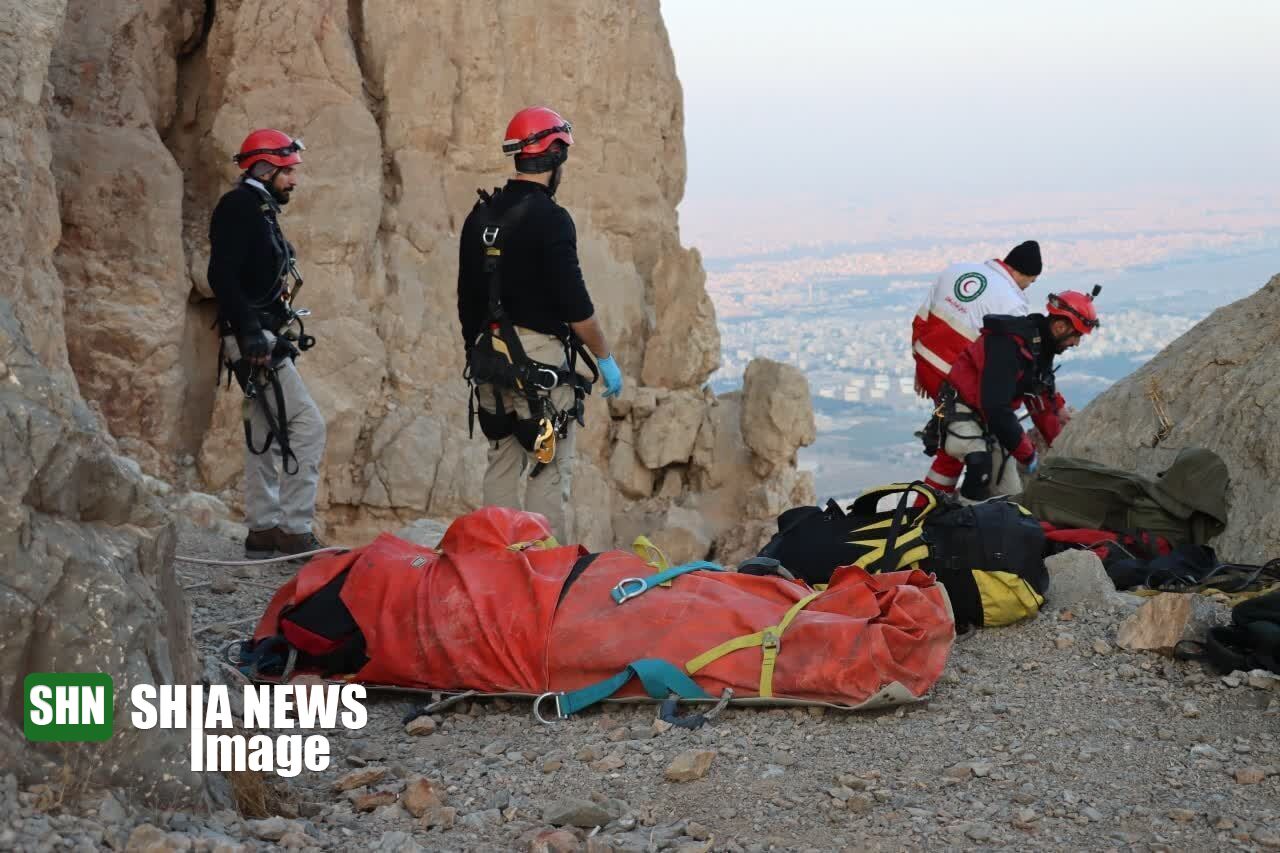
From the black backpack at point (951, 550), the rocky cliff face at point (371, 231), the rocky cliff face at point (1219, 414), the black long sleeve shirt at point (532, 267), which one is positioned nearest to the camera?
the black backpack at point (951, 550)

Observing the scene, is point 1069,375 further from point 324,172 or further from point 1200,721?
point 1200,721

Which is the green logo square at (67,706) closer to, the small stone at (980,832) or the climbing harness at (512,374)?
the small stone at (980,832)

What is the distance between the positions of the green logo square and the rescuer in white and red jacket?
6.07 metres

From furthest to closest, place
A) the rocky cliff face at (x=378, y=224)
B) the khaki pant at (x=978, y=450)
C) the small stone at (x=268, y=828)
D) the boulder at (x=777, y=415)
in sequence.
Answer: the boulder at (x=777, y=415)
the rocky cliff face at (x=378, y=224)
the khaki pant at (x=978, y=450)
the small stone at (x=268, y=828)

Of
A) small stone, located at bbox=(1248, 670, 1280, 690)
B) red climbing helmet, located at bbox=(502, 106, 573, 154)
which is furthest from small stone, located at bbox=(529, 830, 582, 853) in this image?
red climbing helmet, located at bbox=(502, 106, 573, 154)

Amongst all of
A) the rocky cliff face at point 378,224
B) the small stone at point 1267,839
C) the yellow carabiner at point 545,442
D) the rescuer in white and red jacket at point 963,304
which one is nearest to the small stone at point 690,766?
the small stone at point 1267,839

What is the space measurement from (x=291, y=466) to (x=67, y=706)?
4.43 metres

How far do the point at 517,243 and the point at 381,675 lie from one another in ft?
7.21

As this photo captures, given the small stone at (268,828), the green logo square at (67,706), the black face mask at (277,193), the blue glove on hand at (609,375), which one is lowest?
the small stone at (268,828)

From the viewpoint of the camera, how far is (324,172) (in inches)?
564

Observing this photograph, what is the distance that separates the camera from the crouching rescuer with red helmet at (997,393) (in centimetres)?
746

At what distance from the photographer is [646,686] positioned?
4496mm

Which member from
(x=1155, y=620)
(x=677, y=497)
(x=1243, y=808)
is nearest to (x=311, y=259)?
(x=677, y=497)

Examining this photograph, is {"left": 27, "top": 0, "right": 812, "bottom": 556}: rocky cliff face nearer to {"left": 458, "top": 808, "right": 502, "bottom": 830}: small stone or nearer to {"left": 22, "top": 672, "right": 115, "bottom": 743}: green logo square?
{"left": 458, "top": 808, "right": 502, "bottom": 830}: small stone
